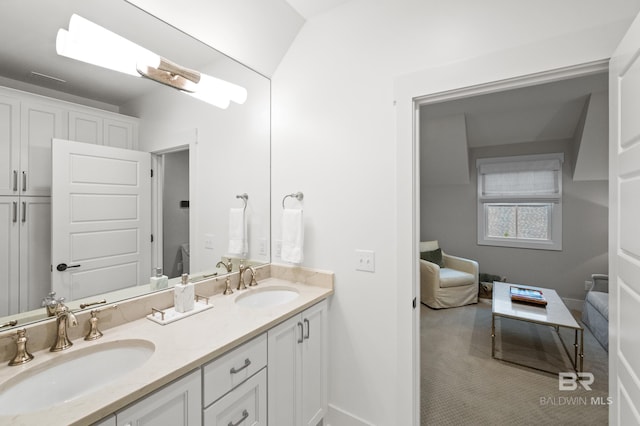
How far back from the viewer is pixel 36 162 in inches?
42.9

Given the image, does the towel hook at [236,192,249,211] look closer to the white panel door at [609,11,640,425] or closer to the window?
the white panel door at [609,11,640,425]

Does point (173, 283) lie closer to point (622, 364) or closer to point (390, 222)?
point (390, 222)

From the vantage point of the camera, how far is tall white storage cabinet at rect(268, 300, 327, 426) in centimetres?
134

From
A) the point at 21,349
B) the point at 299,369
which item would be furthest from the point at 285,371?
the point at 21,349

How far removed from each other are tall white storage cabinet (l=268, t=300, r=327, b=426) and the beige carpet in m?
0.78

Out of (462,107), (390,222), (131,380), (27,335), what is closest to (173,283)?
(27,335)

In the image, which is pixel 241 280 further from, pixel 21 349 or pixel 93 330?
pixel 21 349

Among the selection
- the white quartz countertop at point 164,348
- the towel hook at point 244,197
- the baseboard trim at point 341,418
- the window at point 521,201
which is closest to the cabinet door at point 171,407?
the white quartz countertop at point 164,348

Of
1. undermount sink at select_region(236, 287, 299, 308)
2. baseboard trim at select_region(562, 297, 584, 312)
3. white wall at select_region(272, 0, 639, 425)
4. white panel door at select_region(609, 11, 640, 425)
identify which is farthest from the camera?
baseboard trim at select_region(562, 297, 584, 312)

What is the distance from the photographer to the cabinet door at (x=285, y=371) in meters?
1.32

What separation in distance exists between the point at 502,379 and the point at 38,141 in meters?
3.22

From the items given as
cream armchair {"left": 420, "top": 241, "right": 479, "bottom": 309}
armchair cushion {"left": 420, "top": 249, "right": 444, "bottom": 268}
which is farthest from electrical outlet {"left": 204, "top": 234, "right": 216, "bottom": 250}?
armchair cushion {"left": 420, "top": 249, "right": 444, "bottom": 268}

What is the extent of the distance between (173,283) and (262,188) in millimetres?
817

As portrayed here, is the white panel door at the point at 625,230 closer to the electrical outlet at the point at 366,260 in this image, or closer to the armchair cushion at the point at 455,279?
the electrical outlet at the point at 366,260
